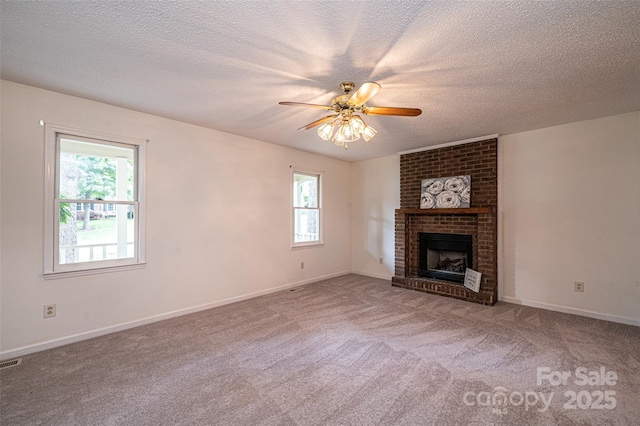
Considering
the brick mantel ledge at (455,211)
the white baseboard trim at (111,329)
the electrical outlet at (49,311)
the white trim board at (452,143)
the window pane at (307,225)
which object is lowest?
the white baseboard trim at (111,329)

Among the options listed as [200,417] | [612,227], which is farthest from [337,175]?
[200,417]

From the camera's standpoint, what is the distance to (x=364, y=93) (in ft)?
6.36

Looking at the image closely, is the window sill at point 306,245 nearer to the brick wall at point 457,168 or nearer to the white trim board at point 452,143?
the brick wall at point 457,168

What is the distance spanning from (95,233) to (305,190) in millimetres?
3252

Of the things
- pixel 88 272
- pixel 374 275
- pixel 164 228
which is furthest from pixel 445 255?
pixel 88 272

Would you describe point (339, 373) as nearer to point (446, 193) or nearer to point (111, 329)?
point (111, 329)

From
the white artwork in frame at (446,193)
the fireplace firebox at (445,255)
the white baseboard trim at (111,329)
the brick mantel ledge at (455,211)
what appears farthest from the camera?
the fireplace firebox at (445,255)

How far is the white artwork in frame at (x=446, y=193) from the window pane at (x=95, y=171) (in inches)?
170

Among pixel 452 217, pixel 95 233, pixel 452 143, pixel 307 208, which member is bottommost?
pixel 95 233

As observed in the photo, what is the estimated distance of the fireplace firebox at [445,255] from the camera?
173 inches

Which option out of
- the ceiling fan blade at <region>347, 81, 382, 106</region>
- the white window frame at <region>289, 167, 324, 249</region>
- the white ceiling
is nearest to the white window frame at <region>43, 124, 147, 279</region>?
the white ceiling

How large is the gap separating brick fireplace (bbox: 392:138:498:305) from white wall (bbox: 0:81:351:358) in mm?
1519

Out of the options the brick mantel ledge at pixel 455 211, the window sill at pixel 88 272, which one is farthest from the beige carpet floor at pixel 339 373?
the brick mantel ledge at pixel 455 211

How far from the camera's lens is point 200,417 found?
173 cm
